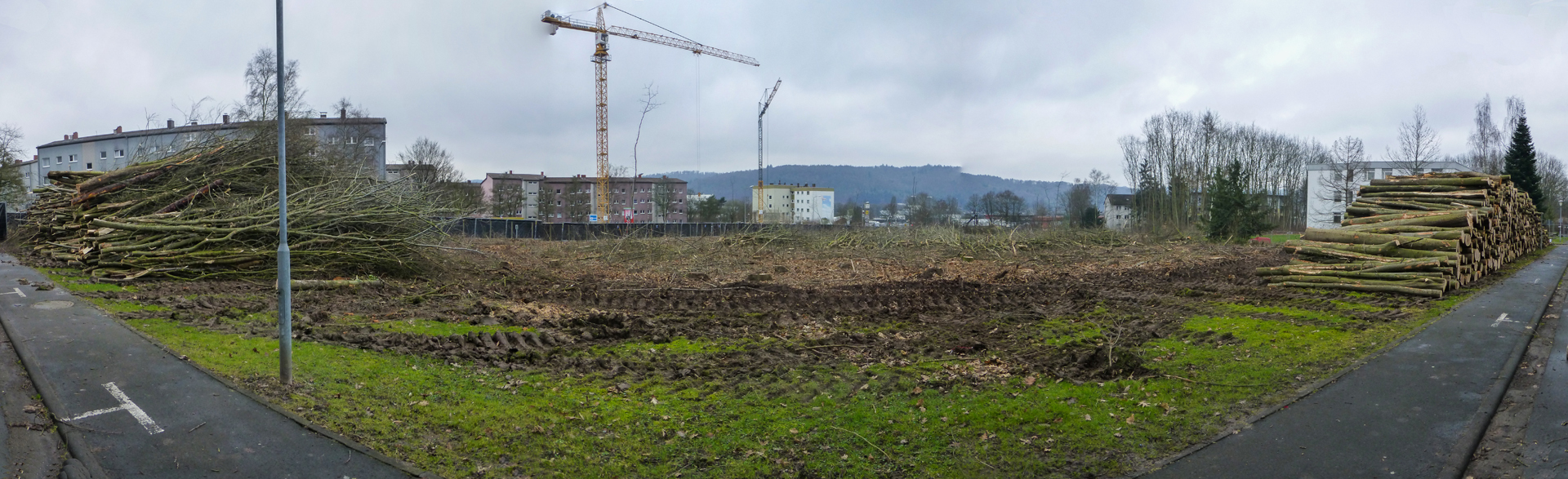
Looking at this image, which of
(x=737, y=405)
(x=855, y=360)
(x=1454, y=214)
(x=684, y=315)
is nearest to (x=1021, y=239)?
(x=1454, y=214)

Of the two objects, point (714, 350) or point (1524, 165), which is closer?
point (714, 350)

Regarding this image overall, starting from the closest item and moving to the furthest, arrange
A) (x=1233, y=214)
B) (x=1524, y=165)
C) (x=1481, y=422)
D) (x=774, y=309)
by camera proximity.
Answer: (x=1481, y=422)
(x=774, y=309)
(x=1233, y=214)
(x=1524, y=165)

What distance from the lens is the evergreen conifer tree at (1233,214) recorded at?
31938 millimetres

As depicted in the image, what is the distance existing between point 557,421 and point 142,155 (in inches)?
687

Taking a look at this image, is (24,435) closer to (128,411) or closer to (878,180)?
(128,411)

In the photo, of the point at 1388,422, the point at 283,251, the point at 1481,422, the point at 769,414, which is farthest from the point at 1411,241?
the point at 283,251

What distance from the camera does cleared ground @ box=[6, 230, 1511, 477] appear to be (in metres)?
5.29

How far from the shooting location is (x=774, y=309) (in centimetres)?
1217

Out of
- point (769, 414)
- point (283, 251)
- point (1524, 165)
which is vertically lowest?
point (769, 414)

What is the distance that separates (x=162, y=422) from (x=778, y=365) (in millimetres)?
5141

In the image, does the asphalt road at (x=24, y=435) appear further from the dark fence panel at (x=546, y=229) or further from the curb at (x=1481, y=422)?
the dark fence panel at (x=546, y=229)

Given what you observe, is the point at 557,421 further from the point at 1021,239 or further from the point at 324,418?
the point at 1021,239

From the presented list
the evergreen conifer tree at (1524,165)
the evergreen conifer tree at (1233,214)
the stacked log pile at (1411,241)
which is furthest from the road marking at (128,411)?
the evergreen conifer tree at (1524,165)

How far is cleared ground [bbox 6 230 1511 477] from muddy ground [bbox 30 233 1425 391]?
65mm
